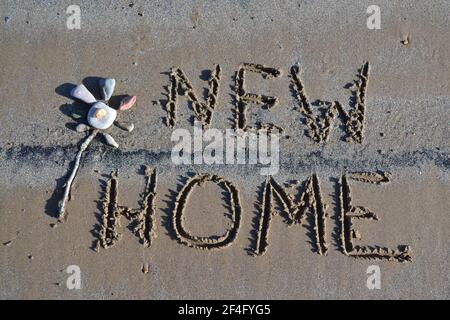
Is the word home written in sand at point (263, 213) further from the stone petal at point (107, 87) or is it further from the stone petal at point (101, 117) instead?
the stone petal at point (107, 87)

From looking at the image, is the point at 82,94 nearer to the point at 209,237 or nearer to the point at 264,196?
Result: the point at 209,237

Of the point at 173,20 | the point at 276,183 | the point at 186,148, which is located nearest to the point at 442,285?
the point at 276,183

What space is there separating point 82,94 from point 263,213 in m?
2.16

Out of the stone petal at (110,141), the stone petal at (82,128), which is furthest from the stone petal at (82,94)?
the stone petal at (110,141)

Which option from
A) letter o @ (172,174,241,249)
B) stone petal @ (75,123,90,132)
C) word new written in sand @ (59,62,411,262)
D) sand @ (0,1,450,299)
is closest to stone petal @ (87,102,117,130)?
stone petal @ (75,123,90,132)

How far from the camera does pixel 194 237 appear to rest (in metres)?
4.86

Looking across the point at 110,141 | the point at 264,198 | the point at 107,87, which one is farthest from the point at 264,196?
the point at 107,87

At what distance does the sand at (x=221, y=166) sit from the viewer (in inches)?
190

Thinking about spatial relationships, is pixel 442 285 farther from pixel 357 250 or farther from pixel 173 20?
pixel 173 20

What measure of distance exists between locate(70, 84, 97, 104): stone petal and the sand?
108 millimetres

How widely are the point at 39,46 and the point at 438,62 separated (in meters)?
4.05

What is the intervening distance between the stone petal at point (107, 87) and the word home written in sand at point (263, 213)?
0.80 meters

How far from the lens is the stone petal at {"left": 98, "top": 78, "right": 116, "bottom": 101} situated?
4.87 m

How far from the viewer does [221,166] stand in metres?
4.90
